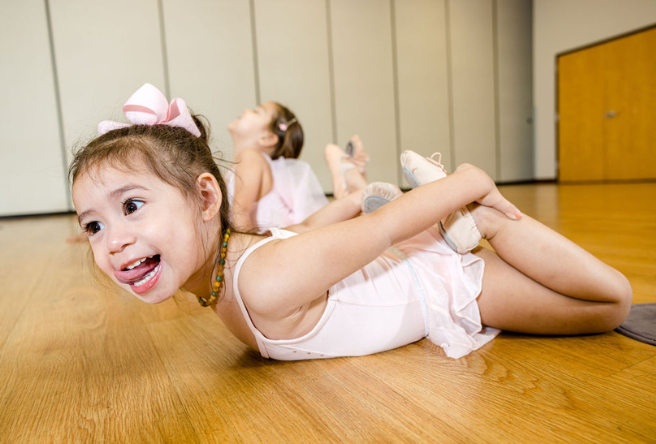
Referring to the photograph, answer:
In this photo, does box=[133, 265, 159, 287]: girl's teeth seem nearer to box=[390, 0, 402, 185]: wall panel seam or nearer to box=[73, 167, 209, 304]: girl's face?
box=[73, 167, 209, 304]: girl's face

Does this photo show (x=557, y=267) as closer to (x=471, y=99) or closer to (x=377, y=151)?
(x=377, y=151)

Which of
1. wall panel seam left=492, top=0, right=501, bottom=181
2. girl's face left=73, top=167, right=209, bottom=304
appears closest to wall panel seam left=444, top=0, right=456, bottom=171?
wall panel seam left=492, top=0, right=501, bottom=181

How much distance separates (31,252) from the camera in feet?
7.37

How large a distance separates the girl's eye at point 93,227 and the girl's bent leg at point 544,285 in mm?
626

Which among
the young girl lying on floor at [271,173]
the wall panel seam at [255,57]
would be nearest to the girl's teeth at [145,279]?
the young girl lying on floor at [271,173]

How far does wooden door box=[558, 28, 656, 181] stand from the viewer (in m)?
5.05

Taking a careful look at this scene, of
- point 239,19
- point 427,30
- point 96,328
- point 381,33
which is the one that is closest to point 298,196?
point 96,328

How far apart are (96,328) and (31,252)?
5.10 feet

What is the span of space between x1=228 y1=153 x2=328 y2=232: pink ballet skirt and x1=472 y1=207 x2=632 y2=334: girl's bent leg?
3.63 feet

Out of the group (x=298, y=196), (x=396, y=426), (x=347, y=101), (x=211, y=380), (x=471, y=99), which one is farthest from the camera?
(x=471, y=99)

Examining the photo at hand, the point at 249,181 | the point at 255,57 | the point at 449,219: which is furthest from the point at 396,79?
the point at 449,219

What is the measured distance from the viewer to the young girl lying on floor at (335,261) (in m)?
0.60

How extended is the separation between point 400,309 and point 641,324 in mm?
428

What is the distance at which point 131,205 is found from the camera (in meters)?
0.61
